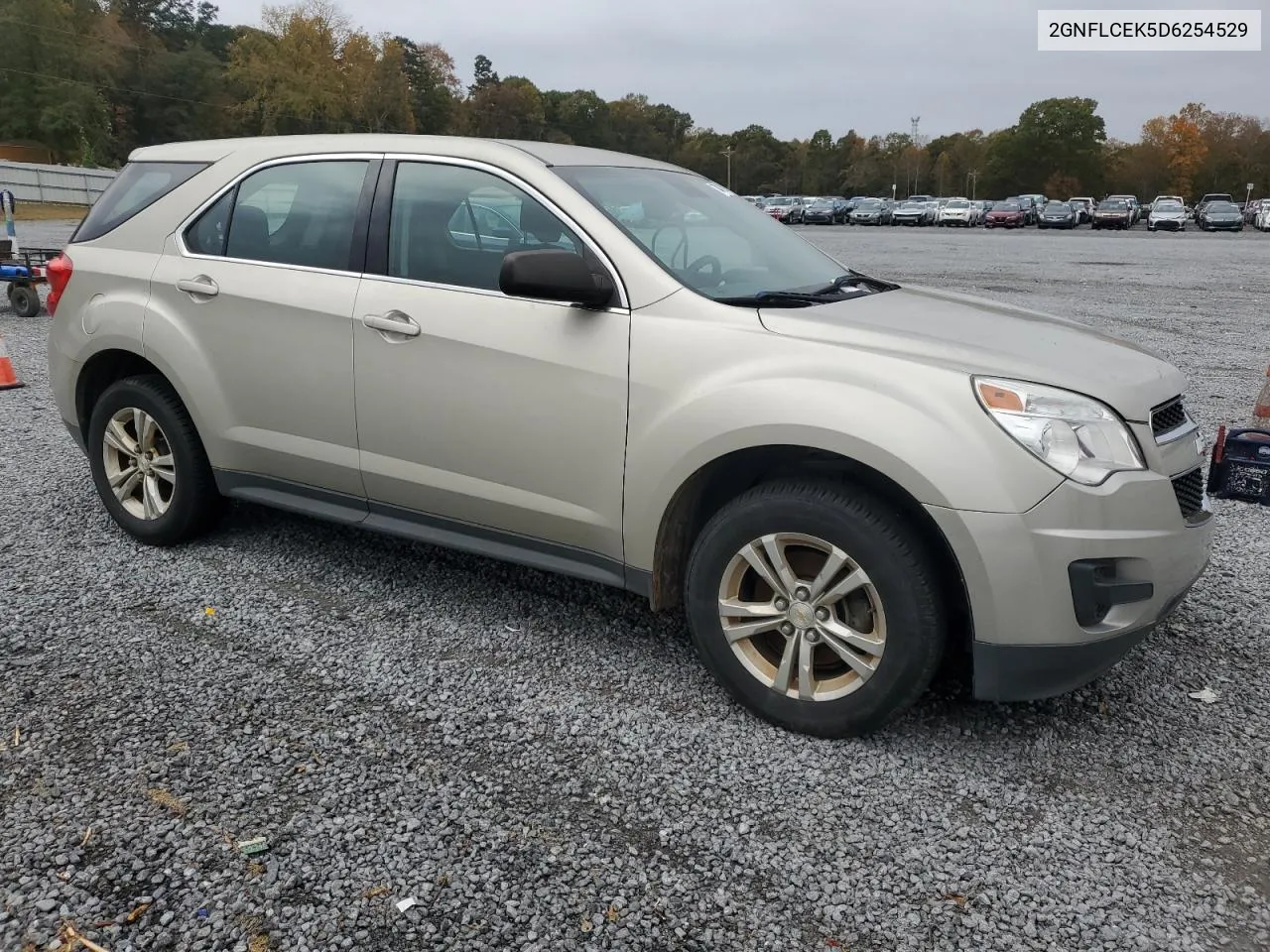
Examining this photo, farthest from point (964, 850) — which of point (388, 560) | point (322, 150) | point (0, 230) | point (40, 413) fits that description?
point (0, 230)

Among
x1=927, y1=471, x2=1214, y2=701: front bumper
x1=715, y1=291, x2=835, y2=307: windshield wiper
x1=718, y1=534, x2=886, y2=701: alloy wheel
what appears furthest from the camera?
x1=715, y1=291, x2=835, y2=307: windshield wiper

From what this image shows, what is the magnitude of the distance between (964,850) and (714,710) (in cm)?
98

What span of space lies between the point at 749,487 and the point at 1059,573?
1.06 meters

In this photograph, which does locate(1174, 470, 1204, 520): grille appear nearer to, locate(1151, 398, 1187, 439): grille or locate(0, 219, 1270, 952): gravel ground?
locate(1151, 398, 1187, 439): grille

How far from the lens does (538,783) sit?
3047 millimetres

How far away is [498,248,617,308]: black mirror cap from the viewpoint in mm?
3328

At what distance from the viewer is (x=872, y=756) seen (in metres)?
3.21

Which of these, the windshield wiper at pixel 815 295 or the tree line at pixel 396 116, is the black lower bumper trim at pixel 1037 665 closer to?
the windshield wiper at pixel 815 295

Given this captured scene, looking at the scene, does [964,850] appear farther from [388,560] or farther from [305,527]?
[305,527]

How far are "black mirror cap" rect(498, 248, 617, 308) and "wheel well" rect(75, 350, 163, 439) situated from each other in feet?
7.34

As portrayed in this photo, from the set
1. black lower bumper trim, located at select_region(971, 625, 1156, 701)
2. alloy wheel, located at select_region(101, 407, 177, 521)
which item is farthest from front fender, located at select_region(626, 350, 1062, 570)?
alloy wheel, located at select_region(101, 407, 177, 521)

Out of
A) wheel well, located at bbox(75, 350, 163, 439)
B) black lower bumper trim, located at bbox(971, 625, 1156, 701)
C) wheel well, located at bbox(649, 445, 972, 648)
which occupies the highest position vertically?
wheel well, located at bbox(75, 350, 163, 439)

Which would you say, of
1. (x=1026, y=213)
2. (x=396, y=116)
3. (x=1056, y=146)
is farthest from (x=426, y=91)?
(x=1026, y=213)

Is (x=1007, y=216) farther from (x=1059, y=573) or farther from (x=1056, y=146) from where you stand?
(x=1056, y=146)
